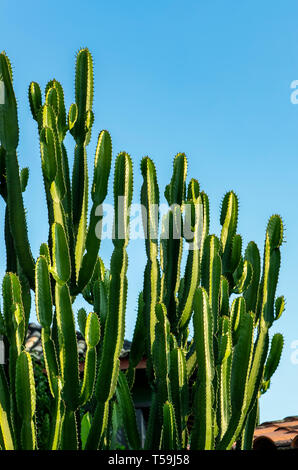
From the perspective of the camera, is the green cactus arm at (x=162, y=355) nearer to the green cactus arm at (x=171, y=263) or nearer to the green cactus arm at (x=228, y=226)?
the green cactus arm at (x=171, y=263)

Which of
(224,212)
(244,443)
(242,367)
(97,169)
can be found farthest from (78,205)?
(244,443)

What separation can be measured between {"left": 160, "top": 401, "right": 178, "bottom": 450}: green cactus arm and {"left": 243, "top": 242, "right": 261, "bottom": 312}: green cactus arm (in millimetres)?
1175

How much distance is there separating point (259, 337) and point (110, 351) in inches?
46.3

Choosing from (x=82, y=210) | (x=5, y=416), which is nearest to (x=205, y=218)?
(x=82, y=210)

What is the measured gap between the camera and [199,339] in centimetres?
374

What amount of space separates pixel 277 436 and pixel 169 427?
257 cm

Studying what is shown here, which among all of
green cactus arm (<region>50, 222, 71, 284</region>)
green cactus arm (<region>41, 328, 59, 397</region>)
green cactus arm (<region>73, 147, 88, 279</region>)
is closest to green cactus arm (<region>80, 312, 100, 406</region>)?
green cactus arm (<region>41, 328, 59, 397</region>)

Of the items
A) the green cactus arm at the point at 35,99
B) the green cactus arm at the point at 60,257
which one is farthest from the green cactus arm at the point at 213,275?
the green cactus arm at the point at 35,99

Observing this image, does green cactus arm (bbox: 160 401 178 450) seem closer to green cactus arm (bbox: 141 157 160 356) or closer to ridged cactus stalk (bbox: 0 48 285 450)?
ridged cactus stalk (bbox: 0 48 285 450)

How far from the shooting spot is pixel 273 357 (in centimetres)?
458

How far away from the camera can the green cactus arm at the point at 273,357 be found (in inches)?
179

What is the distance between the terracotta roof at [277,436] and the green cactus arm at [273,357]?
1040 mm

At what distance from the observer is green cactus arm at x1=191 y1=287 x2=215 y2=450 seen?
3730mm
